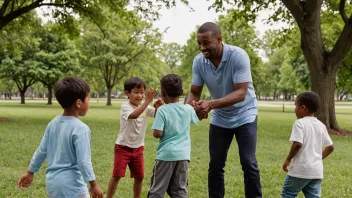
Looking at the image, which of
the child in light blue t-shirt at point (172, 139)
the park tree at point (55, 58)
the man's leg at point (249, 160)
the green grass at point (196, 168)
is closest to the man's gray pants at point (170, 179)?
the child in light blue t-shirt at point (172, 139)

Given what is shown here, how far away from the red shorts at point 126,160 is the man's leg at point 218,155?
2.99ft

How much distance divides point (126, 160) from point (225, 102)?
60.7 inches

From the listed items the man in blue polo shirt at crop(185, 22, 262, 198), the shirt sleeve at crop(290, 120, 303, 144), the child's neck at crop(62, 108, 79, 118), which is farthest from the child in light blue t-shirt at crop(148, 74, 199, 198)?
the shirt sleeve at crop(290, 120, 303, 144)

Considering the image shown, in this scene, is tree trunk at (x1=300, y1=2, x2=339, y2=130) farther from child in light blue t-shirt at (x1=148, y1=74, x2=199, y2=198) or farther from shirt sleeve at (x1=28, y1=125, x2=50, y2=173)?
shirt sleeve at (x1=28, y1=125, x2=50, y2=173)

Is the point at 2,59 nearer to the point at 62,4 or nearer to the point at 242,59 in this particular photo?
the point at 62,4

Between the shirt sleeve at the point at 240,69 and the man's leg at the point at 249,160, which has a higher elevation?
the shirt sleeve at the point at 240,69

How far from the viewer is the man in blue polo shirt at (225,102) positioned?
4211mm

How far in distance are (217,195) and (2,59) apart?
42.3 meters

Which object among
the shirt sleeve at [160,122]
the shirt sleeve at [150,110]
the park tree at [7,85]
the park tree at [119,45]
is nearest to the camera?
the shirt sleeve at [160,122]

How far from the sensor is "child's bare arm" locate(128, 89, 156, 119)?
4.38 meters

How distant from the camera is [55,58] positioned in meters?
42.7

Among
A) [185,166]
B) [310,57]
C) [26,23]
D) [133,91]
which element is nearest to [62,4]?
[26,23]

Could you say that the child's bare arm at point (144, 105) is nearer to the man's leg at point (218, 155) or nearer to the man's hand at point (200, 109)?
the man's hand at point (200, 109)

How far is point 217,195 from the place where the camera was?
15.9 feet
